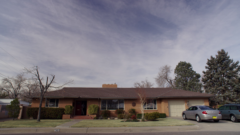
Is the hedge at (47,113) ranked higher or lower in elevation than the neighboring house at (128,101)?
lower

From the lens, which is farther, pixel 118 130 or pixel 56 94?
pixel 56 94

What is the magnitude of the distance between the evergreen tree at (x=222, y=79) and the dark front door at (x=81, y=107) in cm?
2429

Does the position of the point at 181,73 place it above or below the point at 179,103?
above

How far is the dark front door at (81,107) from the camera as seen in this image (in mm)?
21494

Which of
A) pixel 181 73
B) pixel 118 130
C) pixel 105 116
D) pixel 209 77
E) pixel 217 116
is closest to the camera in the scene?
pixel 118 130

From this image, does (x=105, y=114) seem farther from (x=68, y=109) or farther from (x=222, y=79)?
(x=222, y=79)

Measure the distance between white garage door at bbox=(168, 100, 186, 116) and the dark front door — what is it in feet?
38.6

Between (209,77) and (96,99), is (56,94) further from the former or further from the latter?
(209,77)

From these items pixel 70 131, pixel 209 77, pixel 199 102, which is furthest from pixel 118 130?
pixel 209 77

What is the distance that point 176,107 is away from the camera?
20.9 m

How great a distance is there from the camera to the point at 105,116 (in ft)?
63.5

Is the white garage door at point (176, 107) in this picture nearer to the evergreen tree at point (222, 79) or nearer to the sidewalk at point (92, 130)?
the sidewalk at point (92, 130)

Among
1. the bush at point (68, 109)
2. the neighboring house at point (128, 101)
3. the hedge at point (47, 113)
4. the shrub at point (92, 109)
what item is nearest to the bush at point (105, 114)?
the shrub at point (92, 109)

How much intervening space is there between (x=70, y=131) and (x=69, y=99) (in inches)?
417
